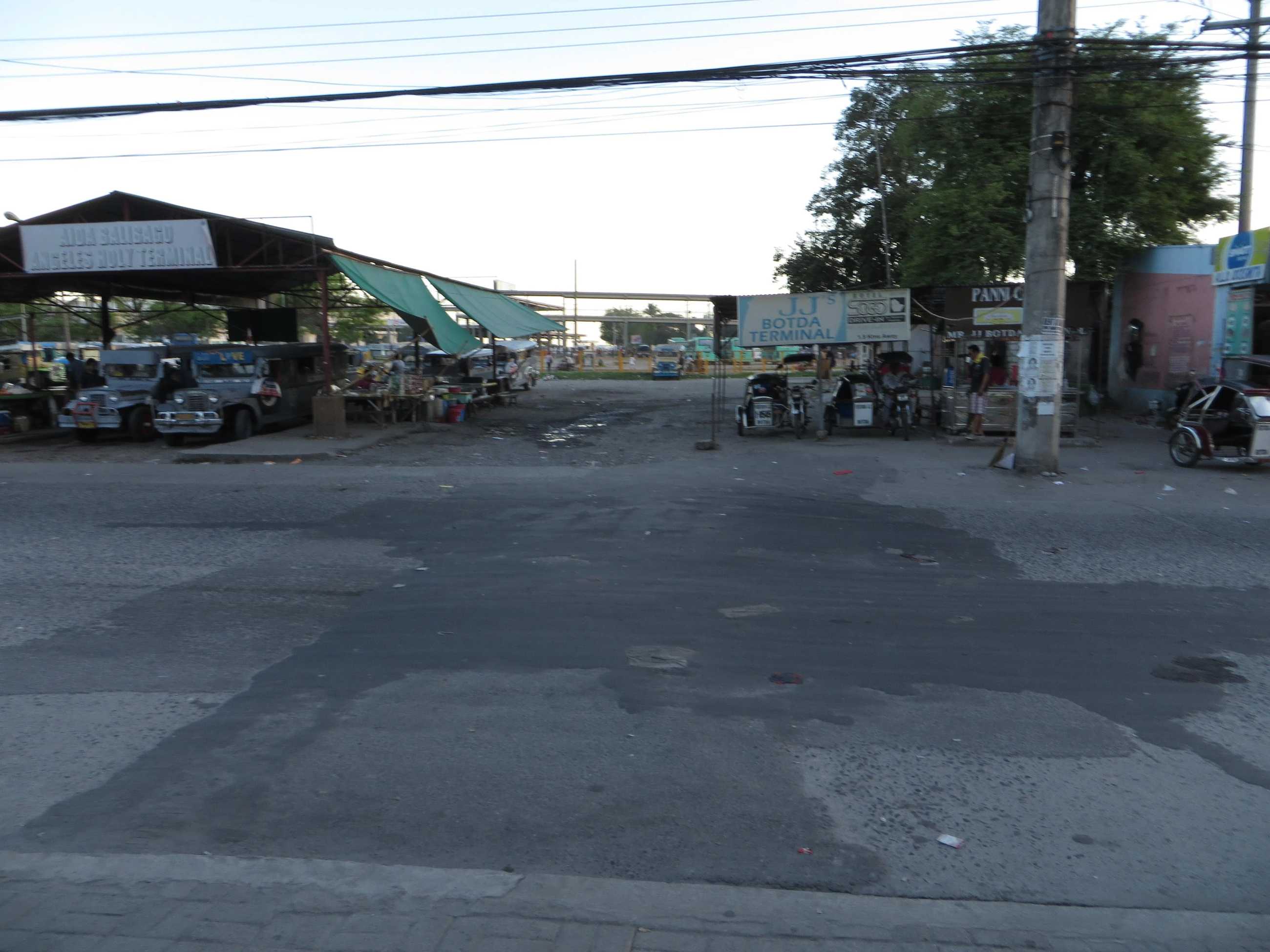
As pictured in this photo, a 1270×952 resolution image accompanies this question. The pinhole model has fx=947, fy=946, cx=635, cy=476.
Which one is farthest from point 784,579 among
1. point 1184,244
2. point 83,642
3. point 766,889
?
point 1184,244

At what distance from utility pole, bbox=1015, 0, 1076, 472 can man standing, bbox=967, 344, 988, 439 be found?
398 cm

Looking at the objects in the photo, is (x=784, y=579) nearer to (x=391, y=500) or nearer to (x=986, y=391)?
(x=391, y=500)

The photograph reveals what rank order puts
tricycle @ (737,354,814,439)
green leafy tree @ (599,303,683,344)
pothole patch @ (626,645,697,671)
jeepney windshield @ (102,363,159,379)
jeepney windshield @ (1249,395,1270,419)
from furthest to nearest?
green leafy tree @ (599,303,683,344), jeepney windshield @ (102,363,159,379), tricycle @ (737,354,814,439), jeepney windshield @ (1249,395,1270,419), pothole patch @ (626,645,697,671)

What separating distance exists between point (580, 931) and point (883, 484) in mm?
11058

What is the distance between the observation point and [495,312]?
27.3 metres

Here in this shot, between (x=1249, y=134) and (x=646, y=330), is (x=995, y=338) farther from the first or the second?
(x=646, y=330)

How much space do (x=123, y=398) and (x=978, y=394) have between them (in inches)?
697

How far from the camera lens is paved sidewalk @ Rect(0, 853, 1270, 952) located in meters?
3.37

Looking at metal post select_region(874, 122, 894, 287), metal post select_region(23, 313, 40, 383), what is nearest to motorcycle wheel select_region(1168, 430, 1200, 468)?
metal post select_region(874, 122, 894, 287)

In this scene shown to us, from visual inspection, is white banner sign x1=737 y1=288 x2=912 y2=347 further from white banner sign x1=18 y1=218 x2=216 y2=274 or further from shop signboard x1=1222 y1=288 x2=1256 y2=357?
white banner sign x1=18 y1=218 x2=216 y2=274

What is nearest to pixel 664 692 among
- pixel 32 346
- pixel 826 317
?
pixel 826 317

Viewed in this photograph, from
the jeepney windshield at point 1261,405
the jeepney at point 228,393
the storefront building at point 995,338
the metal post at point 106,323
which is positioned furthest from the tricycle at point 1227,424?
the metal post at point 106,323

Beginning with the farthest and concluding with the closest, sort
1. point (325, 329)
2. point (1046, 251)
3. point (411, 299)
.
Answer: point (411, 299) → point (325, 329) → point (1046, 251)

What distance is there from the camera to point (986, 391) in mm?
18469
